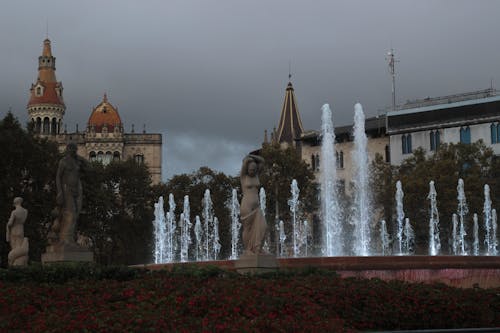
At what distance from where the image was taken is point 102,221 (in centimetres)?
6906

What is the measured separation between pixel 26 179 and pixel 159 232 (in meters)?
23.1

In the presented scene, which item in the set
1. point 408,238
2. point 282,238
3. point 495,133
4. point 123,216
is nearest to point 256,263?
point 408,238

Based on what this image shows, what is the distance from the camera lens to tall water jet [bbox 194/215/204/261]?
70.4m

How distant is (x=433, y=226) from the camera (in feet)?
201

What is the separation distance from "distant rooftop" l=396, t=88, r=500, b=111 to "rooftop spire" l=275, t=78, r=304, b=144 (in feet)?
56.6

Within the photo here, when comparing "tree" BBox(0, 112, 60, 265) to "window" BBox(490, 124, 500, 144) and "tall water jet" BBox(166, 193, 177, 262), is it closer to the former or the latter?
"tall water jet" BBox(166, 193, 177, 262)

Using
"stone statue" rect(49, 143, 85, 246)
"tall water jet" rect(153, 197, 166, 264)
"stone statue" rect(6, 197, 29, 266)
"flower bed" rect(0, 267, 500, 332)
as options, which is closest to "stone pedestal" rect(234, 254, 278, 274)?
"flower bed" rect(0, 267, 500, 332)

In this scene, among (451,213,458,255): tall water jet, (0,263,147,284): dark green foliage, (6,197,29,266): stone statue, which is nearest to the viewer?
(0,263,147,284): dark green foliage

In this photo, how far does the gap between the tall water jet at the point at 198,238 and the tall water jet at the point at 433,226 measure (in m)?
19.5

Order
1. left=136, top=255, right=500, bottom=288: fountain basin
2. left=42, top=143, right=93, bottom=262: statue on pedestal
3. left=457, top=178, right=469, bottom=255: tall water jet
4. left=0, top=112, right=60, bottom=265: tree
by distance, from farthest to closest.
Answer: left=457, top=178, right=469, bottom=255: tall water jet, left=0, top=112, right=60, bottom=265: tree, left=136, top=255, right=500, bottom=288: fountain basin, left=42, top=143, right=93, bottom=262: statue on pedestal

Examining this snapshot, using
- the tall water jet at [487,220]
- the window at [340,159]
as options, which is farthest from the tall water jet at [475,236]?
the window at [340,159]

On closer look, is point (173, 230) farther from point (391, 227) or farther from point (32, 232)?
point (32, 232)

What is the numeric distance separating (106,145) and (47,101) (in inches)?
573

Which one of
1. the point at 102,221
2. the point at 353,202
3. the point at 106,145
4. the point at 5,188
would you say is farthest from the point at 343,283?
the point at 106,145
